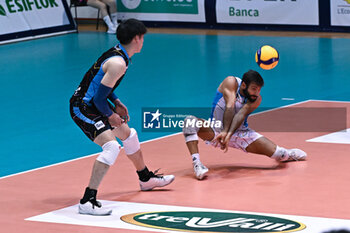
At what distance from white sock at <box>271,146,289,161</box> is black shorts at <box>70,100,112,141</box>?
2341 millimetres

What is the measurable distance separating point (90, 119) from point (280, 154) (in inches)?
102

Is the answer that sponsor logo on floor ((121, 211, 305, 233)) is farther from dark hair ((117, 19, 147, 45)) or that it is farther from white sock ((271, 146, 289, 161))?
white sock ((271, 146, 289, 161))

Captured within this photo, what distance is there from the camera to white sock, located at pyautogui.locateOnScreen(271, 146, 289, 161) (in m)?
8.96

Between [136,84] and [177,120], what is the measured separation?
3.36 meters

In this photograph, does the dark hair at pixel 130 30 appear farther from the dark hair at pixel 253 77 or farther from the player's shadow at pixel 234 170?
the player's shadow at pixel 234 170

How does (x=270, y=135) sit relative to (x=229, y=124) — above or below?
below

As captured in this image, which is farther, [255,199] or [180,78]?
[180,78]

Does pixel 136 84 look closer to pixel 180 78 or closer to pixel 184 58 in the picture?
pixel 180 78

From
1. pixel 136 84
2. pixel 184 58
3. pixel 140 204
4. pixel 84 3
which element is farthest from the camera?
pixel 84 3

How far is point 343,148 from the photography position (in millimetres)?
9641

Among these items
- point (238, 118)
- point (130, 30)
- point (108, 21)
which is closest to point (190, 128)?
point (238, 118)

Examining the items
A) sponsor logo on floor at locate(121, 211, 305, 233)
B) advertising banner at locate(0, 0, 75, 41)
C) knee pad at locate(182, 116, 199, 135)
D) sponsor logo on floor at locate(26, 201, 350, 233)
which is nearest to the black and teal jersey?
sponsor logo on floor at locate(26, 201, 350, 233)

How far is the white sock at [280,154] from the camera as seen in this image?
353 inches

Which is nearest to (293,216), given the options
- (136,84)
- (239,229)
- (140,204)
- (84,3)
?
(239,229)
